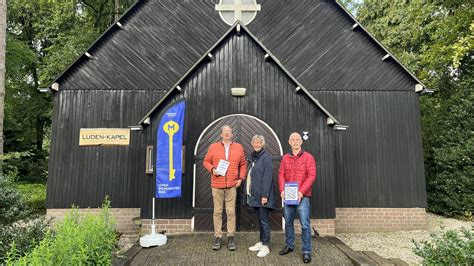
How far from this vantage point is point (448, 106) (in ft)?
40.8

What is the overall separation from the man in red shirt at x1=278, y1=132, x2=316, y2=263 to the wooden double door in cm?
213

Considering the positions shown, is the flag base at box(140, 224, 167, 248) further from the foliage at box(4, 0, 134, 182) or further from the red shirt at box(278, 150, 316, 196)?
the foliage at box(4, 0, 134, 182)

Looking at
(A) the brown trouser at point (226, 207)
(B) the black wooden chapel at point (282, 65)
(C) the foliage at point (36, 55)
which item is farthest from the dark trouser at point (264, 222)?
(C) the foliage at point (36, 55)

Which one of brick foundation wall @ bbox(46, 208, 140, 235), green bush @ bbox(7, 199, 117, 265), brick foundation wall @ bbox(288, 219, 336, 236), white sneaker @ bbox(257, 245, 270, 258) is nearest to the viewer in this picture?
green bush @ bbox(7, 199, 117, 265)

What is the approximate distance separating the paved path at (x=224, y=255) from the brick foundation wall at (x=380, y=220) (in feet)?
9.63

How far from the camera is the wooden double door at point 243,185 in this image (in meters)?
7.61

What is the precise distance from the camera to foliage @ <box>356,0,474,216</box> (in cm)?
1105

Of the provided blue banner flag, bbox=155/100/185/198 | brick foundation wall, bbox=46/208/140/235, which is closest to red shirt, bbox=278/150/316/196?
blue banner flag, bbox=155/100/185/198

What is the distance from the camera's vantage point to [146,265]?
206 inches

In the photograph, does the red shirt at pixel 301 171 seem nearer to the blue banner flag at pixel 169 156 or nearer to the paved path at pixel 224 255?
the paved path at pixel 224 255

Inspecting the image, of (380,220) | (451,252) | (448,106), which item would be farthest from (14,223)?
(448,106)

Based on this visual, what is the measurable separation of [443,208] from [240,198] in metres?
8.74

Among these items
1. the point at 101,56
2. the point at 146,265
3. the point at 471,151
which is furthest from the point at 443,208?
the point at 101,56

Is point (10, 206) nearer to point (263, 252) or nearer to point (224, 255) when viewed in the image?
point (224, 255)
